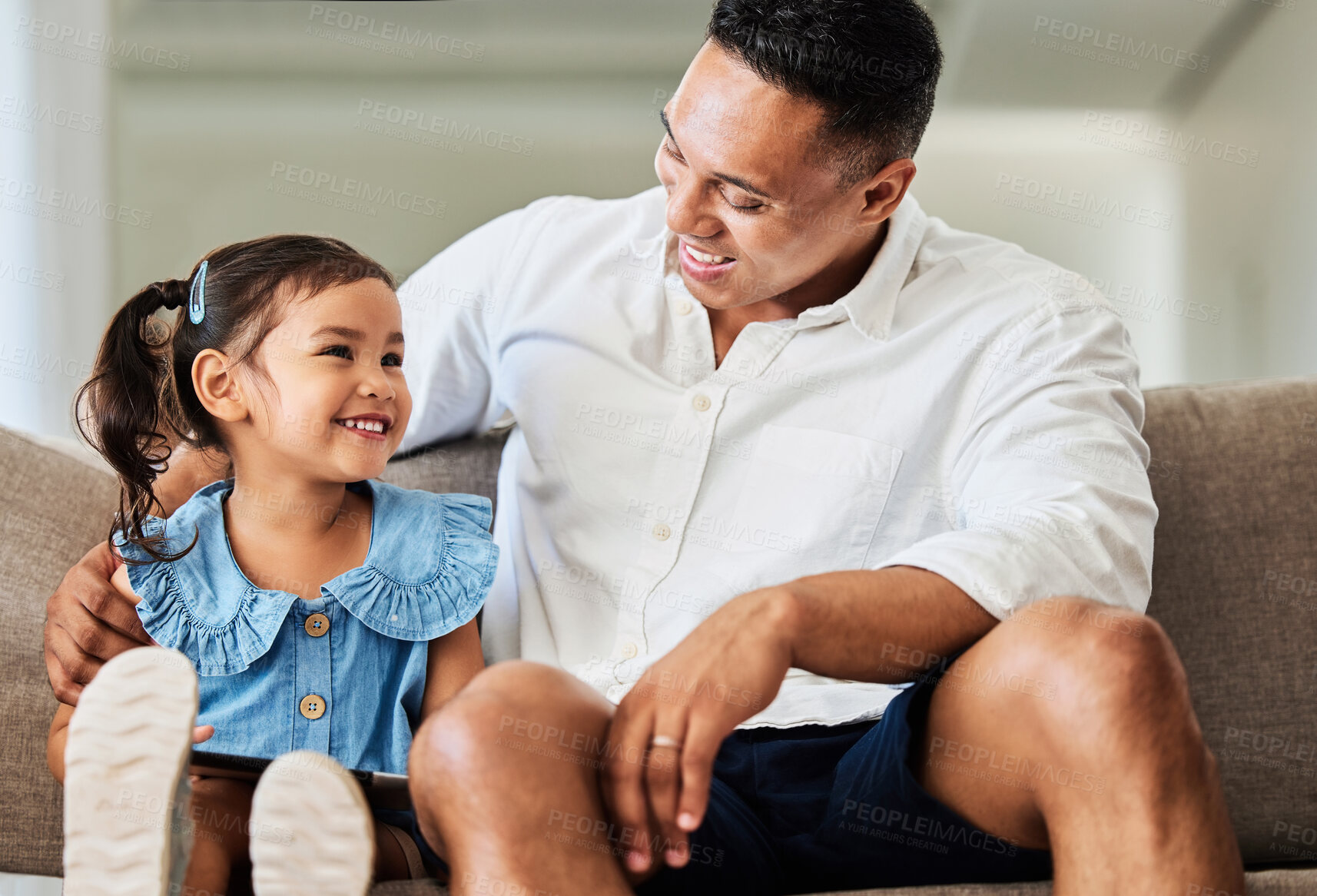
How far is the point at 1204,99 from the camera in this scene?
2355 millimetres

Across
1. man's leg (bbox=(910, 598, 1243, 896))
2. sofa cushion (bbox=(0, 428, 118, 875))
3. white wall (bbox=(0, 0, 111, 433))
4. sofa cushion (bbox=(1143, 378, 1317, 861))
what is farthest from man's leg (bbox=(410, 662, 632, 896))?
white wall (bbox=(0, 0, 111, 433))

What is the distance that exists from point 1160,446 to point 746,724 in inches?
27.5

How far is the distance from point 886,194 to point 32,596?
107 cm

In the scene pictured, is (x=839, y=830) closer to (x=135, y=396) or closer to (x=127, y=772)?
→ (x=127, y=772)

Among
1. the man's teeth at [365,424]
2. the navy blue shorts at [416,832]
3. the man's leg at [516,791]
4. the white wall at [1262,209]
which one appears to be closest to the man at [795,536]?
the man's leg at [516,791]

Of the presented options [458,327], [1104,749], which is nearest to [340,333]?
[458,327]

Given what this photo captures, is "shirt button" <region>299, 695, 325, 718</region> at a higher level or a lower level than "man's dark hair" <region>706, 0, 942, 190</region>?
lower

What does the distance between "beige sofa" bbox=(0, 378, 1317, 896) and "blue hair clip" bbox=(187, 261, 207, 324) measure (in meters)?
0.28

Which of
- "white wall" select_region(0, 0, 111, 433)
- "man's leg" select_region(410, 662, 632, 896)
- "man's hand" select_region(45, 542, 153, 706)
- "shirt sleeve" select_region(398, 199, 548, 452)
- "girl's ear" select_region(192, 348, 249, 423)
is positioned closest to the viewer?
"man's leg" select_region(410, 662, 632, 896)

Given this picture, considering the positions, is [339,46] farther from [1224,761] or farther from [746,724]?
[1224,761]

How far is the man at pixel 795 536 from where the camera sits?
0.76 m

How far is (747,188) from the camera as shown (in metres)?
1.21

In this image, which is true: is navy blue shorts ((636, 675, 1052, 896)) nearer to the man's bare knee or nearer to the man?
the man

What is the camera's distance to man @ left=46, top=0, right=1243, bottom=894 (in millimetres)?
764
